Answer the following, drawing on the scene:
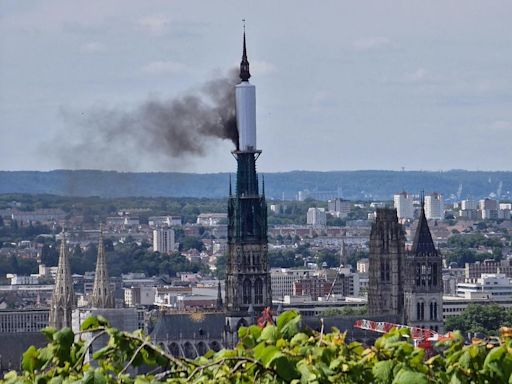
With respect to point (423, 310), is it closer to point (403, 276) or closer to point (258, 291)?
point (403, 276)

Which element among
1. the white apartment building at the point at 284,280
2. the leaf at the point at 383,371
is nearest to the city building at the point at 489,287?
the white apartment building at the point at 284,280

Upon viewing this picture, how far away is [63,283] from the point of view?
89438mm

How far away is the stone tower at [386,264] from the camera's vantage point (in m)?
89.1

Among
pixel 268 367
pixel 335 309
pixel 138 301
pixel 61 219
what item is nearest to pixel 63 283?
pixel 335 309

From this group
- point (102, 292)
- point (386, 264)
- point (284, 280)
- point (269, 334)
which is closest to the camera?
point (269, 334)

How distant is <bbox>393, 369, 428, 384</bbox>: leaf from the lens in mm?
13242

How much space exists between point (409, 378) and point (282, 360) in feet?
2.43

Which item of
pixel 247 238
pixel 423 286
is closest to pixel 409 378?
pixel 247 238

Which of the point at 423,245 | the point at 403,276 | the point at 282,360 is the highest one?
the point at 423,245

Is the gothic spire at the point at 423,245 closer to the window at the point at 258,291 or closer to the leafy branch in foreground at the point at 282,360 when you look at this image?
the window at the point at 258,291

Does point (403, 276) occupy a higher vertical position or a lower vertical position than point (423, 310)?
higher

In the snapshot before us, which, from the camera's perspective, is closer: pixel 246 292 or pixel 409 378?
pixel 409 378

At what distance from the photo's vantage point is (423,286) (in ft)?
289

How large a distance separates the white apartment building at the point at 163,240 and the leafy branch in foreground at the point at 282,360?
554 feet
